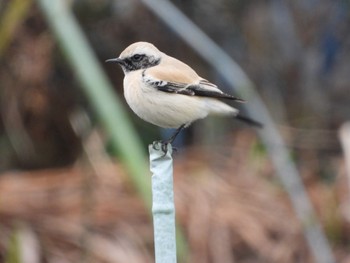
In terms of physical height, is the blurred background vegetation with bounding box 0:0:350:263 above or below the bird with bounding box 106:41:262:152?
above

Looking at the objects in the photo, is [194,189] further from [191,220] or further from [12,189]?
[12,189]

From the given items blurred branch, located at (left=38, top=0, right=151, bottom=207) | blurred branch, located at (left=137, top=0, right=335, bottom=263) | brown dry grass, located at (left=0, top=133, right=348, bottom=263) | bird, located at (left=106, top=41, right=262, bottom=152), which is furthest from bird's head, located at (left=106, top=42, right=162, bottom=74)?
brown dry grass, located at (left=0, top=133, right=348, bottom=263)

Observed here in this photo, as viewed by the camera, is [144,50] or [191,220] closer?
[144,50]

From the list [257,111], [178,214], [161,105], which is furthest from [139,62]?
[178,214]

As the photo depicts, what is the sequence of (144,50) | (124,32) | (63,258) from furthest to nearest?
(124,32), (63,258), (144,50)

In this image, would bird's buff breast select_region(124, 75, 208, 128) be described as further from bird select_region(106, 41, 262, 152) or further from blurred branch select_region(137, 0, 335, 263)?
blurred branch select_region(137, 0, 335, 263)

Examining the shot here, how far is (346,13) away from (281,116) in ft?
2.24

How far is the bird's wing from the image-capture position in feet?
6.02

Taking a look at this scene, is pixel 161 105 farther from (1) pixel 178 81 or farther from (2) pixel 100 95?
(2) pixel 100 95

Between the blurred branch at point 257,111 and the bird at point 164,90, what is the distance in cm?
97

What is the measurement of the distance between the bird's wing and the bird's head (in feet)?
0.11

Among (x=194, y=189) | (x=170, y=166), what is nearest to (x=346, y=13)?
(x=194, y=189)

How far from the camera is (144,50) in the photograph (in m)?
1.87

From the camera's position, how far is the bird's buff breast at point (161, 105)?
69.2 inches
